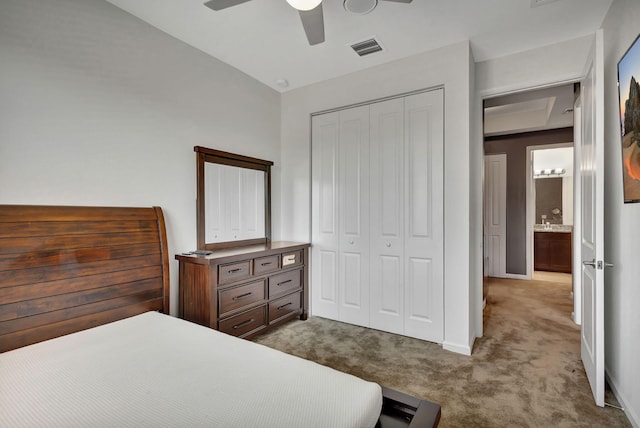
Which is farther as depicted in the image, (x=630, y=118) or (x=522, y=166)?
(x=522, y=166)

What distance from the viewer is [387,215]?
3.05m

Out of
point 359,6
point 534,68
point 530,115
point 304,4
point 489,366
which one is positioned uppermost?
point 530,115

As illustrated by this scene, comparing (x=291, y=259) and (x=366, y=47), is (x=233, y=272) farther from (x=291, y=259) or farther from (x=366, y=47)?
(x=366, y=47)

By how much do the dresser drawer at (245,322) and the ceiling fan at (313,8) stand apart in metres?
2.24

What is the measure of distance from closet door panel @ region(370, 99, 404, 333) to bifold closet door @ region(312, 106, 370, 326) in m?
0.09

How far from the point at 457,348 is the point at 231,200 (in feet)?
8.29

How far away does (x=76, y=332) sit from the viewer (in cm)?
183

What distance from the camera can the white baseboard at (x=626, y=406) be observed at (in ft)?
5.50

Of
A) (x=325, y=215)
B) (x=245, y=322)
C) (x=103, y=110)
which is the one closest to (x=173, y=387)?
(x=245, y=322)


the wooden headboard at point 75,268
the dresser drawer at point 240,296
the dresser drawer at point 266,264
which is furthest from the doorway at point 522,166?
the wooden headboard at point 75,268

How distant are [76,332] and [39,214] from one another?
0.74 m

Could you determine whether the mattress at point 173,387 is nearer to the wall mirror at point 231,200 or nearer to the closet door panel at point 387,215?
the wall mirror at point 231,200

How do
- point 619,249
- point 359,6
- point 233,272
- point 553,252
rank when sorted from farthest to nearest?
point 553,252 < point 233,272 < point 359,6 < point 619,249

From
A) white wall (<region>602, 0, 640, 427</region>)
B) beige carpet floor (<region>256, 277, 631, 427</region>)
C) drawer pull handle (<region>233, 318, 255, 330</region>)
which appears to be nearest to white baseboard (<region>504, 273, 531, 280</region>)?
beige carpet floor (<region>256, 277, 631, 427</region>)
